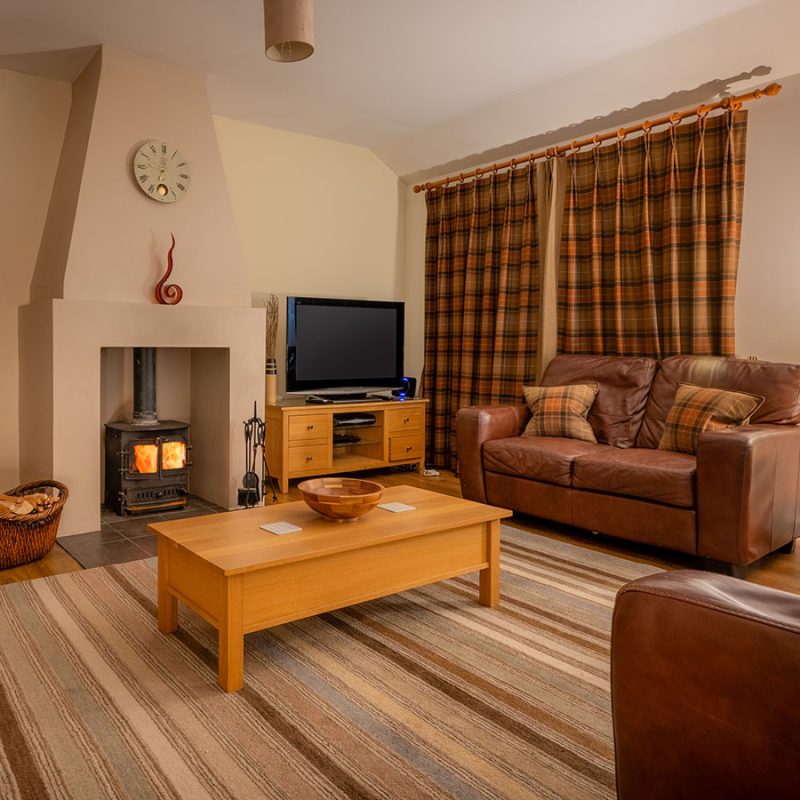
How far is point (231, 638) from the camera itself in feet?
6.53

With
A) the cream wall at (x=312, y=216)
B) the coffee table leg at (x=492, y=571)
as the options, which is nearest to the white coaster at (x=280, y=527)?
the coffee table leg at (x=492, y=571)

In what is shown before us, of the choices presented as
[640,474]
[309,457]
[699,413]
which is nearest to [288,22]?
[640,474]

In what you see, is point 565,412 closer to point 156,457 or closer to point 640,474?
point 640,474

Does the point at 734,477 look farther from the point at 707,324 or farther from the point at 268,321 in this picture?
the point at 268,321

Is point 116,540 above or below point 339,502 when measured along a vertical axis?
below

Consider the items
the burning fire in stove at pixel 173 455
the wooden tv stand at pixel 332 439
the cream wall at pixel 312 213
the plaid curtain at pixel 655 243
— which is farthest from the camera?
the cream wall at pixel 312 213

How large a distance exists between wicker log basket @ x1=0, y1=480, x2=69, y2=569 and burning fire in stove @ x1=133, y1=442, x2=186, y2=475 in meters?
0.66

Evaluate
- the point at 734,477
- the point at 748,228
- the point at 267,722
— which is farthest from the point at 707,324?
the point at 267,722

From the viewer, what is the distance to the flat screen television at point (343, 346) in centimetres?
499

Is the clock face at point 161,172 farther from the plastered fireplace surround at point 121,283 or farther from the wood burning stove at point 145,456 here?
the wood burning stove at point 145,456

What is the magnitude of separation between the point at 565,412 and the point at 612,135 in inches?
68.6

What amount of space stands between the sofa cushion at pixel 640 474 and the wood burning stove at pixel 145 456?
2.30 metres

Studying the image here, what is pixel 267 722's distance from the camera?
184cm

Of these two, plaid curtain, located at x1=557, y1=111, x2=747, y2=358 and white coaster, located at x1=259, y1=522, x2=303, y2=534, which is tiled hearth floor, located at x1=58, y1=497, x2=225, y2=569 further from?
plaid curtain, located at x1=557, y1=111, x2=747, y2=358
